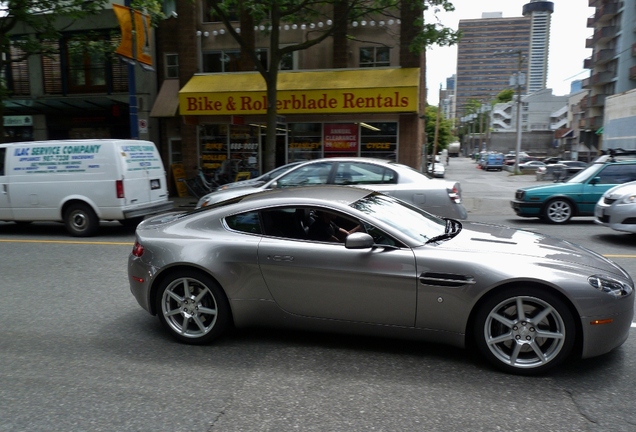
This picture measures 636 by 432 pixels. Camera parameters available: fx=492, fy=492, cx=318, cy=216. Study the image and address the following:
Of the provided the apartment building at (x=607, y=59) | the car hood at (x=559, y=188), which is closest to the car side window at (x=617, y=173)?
the car hood at (x=559, y=188)

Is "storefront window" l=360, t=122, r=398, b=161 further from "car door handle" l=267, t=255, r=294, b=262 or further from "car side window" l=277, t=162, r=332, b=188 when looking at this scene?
"car door handle" l=267, t=255, r=294, b=262

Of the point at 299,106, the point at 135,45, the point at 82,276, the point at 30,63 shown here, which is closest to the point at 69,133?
the point at 30,63

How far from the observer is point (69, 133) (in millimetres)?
21469

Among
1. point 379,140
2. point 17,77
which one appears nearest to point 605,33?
point 379,140

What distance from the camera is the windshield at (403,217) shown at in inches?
166

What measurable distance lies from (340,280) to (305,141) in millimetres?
15273

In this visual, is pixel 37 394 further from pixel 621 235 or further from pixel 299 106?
pixel 299 106

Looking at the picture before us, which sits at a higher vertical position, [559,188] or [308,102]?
[308,102]

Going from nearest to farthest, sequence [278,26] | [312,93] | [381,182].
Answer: [381,182] → [278,26] → [312,93]

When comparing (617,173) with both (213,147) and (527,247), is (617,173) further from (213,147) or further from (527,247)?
(213,147)

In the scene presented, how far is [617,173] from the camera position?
11.3 meters

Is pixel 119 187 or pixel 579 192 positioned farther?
pixel 579 192

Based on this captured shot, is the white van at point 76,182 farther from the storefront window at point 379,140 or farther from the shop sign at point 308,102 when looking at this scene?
the storefront window at point 379,140

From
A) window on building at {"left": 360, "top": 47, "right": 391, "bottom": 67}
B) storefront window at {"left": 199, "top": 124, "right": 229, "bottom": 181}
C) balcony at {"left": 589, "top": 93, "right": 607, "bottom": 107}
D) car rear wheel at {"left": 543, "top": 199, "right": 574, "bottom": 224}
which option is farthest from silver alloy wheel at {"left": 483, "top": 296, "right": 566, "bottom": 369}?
balcony at {"left": 589, "top": 93, "right": 607, "bottom": 107}
